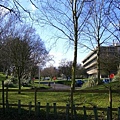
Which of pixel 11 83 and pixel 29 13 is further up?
pixel 29 13

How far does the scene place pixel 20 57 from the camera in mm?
32094

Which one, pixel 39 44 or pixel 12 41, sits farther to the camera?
pixel 39 44

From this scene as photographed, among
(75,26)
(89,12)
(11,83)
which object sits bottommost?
(11,83)

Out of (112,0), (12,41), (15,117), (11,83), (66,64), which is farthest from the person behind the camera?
(66,64)

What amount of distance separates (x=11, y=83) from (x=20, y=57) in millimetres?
9530

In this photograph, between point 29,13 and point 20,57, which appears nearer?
point 29,13

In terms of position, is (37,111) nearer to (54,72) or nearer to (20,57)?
(20,57)

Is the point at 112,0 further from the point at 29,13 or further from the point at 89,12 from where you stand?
the point at 29,13

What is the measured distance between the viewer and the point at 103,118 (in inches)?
346

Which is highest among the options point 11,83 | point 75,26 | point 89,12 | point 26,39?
point 26,39

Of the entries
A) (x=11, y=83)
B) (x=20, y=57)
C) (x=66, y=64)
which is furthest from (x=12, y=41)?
(x=66, y=64)

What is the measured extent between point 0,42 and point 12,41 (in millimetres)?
2902

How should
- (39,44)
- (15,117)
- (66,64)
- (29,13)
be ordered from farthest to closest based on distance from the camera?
(66,64), (39,44), (15,117), (29,13)

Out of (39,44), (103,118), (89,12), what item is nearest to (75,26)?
(89,12)
